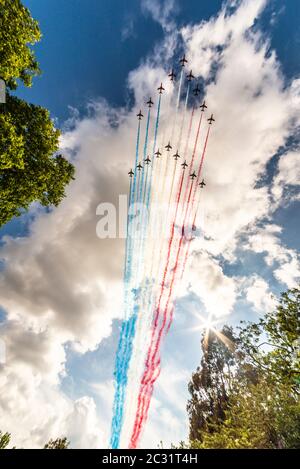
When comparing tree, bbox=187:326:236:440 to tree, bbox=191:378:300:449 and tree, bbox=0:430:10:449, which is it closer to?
tree, bbox=191:378:300:449

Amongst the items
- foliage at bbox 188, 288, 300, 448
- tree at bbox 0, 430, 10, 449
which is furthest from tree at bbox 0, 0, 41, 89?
tree at bbox 0, 430, 10, 449

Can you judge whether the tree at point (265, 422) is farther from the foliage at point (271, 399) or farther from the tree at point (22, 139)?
the tree at point (22, 139)

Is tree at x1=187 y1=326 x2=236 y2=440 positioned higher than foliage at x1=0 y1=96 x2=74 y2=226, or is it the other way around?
foliage at x1=0 y1=96 x2=74 y2=226

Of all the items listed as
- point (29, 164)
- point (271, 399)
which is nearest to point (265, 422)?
point (271, 399)

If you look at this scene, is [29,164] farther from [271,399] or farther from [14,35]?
[271,399]

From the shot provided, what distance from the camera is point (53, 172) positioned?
15.3 m

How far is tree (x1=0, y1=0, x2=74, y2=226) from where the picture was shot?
37.1 ft

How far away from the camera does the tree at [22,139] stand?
11.3 meters

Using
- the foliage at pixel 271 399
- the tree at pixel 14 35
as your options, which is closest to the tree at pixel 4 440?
the foliage at pixel 271 399

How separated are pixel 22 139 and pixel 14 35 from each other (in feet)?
15.4

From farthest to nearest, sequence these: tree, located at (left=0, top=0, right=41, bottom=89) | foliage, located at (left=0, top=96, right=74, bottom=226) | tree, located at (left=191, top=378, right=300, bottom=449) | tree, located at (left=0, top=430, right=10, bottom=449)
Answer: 1. tree, located at (left=0, top=430, right=10, bottom=449)
2. tree, located at (left=191, top=378, right=300, bottom=449)
3. foliage, located at (left=0, top=96, right=74, bottom=226)
4. tree, located at (left=0, top=0, right=41, bottom=89)

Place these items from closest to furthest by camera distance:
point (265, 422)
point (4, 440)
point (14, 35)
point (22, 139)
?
point (14, 35)
point (22, 139)
point (265, 422)
point (4, 440)

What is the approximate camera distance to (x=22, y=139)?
13188 mm
